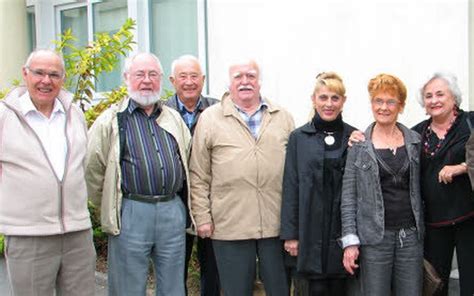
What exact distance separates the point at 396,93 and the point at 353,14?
2.20 metres

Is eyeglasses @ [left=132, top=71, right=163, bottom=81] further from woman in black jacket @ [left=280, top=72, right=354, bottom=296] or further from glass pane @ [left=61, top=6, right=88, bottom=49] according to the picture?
glass pane @ [left=61, top=6, right=88, bottom=49]

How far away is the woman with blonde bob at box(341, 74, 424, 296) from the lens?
3582 mm

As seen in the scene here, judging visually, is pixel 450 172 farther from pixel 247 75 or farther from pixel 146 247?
pixel 146 247

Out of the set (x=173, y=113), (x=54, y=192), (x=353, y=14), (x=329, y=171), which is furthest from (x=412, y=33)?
(x=54, y=192)

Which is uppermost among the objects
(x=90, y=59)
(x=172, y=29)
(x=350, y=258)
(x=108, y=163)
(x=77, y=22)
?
(x=77, y=22)

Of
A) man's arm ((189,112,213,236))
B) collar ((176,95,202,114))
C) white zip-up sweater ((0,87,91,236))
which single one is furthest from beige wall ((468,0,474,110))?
white zip-up sweater ((0,87,91,236))

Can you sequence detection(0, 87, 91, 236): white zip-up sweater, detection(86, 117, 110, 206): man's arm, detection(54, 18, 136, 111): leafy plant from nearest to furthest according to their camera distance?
1. detection(0, 87, 91, 236): white zip-up sweater
2. detection(86, 117, 110, 206): man's arm
3. detection(54, 18, 136, 111): leafy plant

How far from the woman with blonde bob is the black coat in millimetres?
89

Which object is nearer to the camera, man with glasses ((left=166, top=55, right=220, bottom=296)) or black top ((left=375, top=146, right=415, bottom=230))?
black top ((left=375, top=146, right=415, bottom=230))

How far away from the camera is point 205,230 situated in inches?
157

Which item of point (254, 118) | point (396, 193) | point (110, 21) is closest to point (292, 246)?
point (396, 193)

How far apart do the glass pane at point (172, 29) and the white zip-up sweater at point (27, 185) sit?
463cm

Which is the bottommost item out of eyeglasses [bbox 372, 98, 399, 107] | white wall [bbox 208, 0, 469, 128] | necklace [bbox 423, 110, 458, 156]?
necklace [bbox 423, 110, 458, 156]

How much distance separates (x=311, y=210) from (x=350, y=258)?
0.40 meters
